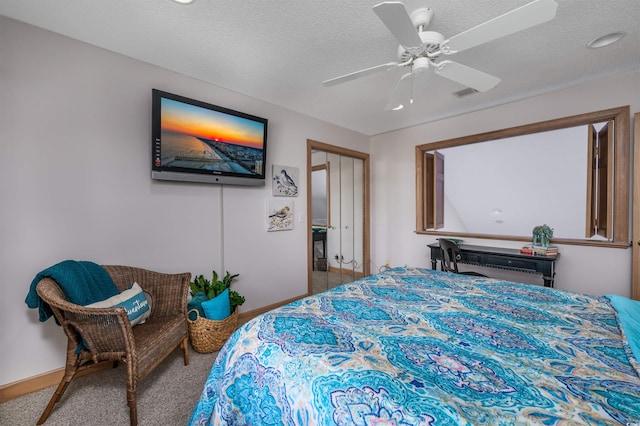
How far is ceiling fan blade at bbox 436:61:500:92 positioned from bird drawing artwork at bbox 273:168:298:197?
77.9 inches

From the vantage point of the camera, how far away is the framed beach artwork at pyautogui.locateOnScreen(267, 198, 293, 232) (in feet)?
10.5

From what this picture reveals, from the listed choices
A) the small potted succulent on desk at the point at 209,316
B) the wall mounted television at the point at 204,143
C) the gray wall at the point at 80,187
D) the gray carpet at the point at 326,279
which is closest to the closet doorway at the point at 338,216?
the gray carpet at the point at 326,279

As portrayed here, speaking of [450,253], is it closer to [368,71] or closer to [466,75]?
[466,75]

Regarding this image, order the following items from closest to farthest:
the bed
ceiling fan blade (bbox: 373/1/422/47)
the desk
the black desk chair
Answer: the bed < ceiling fan blade (bbox: 373/1/422/47) < the desk < the black desk chair

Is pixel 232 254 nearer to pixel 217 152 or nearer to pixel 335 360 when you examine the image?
pixel 217 152

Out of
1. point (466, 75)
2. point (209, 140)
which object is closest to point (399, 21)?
point (466, 75)

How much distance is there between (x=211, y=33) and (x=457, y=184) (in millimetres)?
3715

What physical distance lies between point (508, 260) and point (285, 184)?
270cm

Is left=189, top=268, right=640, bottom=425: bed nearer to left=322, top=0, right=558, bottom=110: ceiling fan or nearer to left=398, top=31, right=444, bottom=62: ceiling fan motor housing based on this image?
left=322, top=0, right=558, bottom=110: ceiling fan

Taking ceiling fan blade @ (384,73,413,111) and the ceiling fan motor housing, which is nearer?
the ceiling fan motor housing

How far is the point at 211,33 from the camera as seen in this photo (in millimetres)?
1947

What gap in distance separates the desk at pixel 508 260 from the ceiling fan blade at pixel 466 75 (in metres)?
1.95

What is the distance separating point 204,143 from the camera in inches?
98.5

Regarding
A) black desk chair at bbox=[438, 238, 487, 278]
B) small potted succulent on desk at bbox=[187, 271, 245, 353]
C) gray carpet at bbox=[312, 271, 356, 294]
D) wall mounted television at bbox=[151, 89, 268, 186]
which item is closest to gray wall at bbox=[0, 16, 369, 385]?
A: wall mounted television at bbox=[151, 89, 268, 186]
